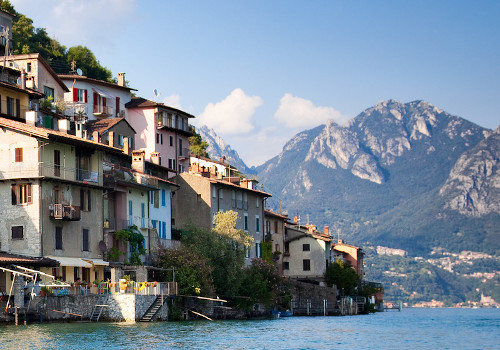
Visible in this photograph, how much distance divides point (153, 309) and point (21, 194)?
11861mm

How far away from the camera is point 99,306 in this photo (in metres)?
63.1

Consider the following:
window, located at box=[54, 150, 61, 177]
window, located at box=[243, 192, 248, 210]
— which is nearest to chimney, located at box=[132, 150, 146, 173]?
window, located at box=[54, 150, 61, 177]

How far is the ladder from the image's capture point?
62750 millimetres

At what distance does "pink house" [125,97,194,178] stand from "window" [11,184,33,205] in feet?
111

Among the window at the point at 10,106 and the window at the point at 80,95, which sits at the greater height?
the window at the point at 80,95

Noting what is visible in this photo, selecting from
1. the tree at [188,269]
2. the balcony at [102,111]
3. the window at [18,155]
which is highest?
the balcony at [102,111]

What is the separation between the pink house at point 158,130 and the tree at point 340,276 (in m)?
29.3

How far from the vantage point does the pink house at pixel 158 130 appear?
3969 inches

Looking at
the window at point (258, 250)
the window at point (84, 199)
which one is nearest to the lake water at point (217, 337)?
the window at point (84, 199)

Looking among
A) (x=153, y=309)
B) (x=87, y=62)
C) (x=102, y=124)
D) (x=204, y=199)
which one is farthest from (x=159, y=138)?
(x=153, y=309)

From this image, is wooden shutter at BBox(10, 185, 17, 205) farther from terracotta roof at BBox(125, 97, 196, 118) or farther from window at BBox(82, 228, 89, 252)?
terracotta roof at BBox(125, 97, 196, 118)

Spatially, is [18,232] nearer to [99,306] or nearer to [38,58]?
[99,306]

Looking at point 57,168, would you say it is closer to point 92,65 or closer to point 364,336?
point 364,336

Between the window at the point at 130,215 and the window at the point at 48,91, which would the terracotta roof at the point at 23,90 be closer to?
the window at the point at 48,91
